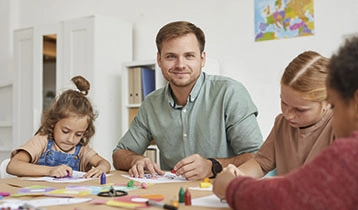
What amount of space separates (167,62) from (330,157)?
1325mm

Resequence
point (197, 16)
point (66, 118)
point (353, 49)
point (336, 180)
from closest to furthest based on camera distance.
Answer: point (336, 180), point (353, 49), point (66, 118), point (197, 16)

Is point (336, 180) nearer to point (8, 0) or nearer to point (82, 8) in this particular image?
point (82, 8)

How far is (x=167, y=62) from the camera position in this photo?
1984 mm

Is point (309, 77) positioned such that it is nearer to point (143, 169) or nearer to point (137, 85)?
point (143, 169)

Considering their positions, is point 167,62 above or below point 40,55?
below

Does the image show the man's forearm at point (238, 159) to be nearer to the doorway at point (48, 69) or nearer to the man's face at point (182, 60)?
the man's face at point (182, 60)

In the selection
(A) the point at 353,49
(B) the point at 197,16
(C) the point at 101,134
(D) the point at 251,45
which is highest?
(B) the point at 197,16

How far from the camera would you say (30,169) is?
1.71 metres

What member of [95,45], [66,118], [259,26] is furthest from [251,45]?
[66,118]

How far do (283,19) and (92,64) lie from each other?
1.49 meters

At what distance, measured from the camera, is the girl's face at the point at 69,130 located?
1937 mm

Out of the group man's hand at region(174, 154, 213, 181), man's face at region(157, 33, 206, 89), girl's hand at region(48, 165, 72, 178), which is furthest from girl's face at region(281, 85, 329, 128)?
girl's hand at region(48, 165, 72, 178)

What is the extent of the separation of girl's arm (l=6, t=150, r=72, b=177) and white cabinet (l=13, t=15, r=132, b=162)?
1.68 meters

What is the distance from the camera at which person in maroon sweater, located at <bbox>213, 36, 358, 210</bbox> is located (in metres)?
0.71
